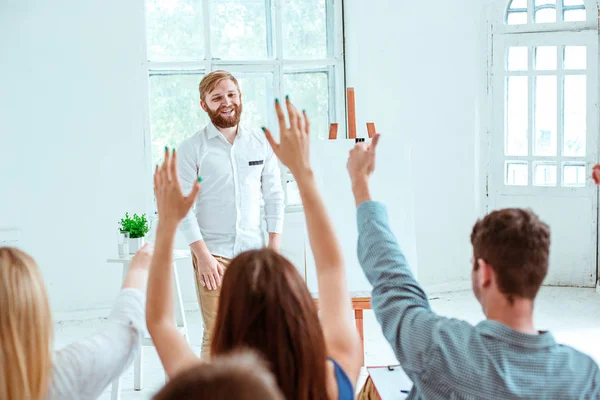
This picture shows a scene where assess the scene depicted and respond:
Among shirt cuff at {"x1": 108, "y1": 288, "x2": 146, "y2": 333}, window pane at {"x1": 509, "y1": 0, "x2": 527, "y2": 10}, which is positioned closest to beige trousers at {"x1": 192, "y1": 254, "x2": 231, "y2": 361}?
shirt cuff at {"x1": 108, "y1": 288, "x2": 146, "y2": 333}

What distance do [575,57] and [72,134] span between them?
3648 millimetres

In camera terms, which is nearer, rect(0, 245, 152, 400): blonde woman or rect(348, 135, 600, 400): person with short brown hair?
rect(0, 245, 152, 400): blonde woman

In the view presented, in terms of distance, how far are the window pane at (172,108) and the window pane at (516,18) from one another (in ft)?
7.74

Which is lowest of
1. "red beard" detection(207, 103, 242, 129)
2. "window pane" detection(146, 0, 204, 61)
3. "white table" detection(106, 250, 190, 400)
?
"white table" detection(106, 250, 190, 400)

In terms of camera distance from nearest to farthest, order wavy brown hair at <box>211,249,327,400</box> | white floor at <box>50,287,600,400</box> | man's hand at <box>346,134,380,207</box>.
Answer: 1. wavy brown hair at <box>211,249,327,400</box>
2. man's hand at <box>346,134,380,207</box>
3. white floor at <box>50,287,600,400</box>

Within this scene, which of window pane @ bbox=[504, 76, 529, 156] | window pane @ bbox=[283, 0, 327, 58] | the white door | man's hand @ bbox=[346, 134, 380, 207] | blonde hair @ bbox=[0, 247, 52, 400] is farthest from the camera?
window pane @ bbox=[504, 76, 529, 156]

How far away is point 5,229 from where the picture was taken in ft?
16.4

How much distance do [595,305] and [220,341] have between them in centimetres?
469

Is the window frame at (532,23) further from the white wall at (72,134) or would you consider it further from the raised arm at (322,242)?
the raised arm at (322,242)

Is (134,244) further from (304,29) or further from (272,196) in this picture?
(304,29)

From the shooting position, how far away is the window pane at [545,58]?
5.68m

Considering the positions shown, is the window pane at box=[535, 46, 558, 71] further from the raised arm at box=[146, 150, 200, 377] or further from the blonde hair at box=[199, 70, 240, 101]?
the raised arm at box=[146, 150, 200, 377]

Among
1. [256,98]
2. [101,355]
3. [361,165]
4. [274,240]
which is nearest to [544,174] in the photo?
[256,98]

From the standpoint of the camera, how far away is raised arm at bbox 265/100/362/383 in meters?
1.45
